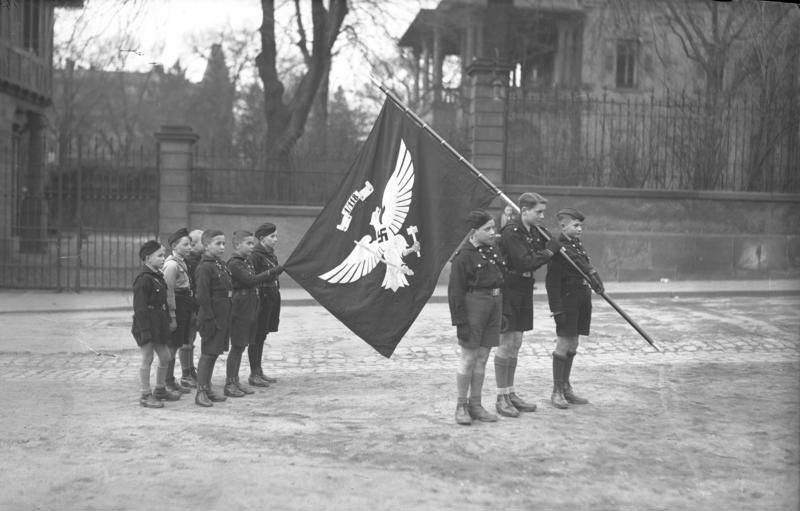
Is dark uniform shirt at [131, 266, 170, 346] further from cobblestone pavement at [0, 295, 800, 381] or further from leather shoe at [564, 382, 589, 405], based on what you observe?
leather shoe at [564, 382, 589, 405]

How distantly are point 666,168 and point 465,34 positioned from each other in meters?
22.0

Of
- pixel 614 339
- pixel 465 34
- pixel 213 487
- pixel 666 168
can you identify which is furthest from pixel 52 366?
pixel 465 34

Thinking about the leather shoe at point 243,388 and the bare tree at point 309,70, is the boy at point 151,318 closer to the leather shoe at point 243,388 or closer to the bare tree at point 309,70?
the leather shoe at point 243,388

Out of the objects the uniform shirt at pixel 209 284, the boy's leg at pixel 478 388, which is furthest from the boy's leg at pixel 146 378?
the boy's leg at pixel 478 388

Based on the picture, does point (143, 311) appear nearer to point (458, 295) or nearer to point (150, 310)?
point (150, 310)

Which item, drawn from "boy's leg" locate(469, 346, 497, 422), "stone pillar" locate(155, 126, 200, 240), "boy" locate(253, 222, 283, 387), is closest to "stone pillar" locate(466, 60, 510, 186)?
"stone pillar" locate(155, 126, 200, 240)

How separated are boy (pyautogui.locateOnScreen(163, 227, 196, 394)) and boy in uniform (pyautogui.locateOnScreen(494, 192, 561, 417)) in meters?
2.94

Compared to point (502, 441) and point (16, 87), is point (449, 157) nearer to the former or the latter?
point (502, 441)

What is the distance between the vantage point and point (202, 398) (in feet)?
25.8

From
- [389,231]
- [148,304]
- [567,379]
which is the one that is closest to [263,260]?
[148,304]

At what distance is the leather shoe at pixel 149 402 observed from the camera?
7727 millimetres

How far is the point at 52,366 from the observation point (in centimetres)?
1001

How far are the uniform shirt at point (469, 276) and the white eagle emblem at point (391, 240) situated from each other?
498 mm

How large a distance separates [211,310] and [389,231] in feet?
5.80
